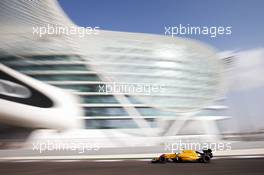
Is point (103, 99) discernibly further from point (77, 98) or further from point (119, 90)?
point (119, 90)

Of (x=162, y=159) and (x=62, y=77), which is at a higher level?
(x=62, y=77)

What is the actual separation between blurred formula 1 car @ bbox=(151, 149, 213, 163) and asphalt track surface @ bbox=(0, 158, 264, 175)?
0.19m

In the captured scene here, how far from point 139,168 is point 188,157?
1.77 meters

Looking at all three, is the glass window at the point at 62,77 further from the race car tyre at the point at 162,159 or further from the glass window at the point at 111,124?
the race car tyre at the point at 162,159

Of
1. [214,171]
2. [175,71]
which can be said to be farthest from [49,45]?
[214,171]

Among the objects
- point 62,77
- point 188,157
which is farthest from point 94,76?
point 188,157

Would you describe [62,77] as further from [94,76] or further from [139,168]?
[139,168]

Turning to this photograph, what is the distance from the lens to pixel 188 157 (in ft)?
39.5

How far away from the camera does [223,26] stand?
1268 centimetres

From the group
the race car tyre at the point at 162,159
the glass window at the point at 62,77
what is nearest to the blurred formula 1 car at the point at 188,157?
the race car tyre at the point at 162,159

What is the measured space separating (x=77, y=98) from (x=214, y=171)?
7.11m

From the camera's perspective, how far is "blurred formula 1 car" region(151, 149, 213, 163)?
39.5ft

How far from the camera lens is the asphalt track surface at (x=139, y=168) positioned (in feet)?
33.5

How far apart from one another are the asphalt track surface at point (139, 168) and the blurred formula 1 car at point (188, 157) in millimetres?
191
